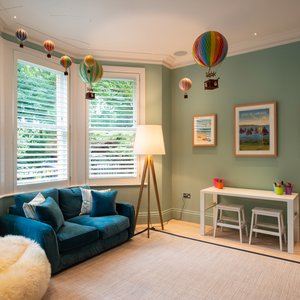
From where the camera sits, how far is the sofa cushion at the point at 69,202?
3613mm

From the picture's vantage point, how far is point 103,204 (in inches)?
144

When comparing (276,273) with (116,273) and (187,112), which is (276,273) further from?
(187,112)

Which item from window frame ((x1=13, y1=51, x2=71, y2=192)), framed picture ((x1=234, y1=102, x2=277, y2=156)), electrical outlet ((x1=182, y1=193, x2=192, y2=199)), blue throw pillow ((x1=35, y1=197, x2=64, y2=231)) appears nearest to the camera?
blue throw pillow ((x1=35, y1=197, x2=64, y2=231))

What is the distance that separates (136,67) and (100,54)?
0.66 metres

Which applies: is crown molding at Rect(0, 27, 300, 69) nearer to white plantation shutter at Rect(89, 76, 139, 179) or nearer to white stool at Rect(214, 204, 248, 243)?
white plantation shutter at Rect(89, 76, 139, 179)

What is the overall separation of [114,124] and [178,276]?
2.66 metres

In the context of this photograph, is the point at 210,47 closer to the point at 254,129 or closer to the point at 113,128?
the point at 254,129

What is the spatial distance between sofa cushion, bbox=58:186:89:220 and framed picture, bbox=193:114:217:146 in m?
2.25

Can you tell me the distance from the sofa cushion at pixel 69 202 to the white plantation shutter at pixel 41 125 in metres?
0.43

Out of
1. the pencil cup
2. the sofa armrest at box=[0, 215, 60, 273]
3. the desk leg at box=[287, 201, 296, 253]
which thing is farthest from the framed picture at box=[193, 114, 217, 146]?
the sofa armrest at box=[0, 215, 60, 273]

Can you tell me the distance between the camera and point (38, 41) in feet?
12.3

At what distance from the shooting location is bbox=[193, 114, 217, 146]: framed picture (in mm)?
4400

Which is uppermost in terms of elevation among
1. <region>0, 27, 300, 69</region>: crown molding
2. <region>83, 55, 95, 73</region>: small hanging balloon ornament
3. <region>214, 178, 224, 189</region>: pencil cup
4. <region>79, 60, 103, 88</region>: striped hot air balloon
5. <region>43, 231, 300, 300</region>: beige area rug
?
<region>0, 27, 300, 69</region>: crown molding

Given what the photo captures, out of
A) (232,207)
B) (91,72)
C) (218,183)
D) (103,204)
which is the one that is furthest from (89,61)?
(232,207)
